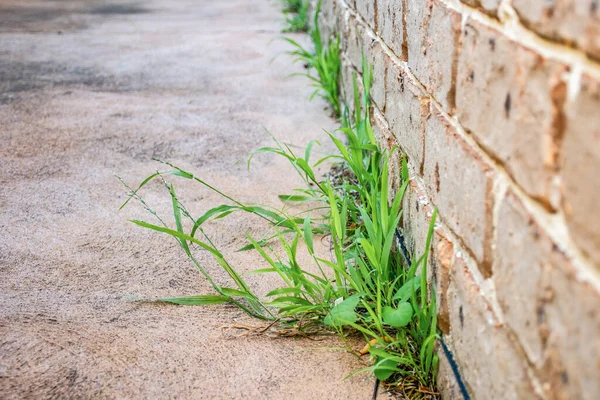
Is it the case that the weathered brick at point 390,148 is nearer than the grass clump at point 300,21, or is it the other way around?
the weathered brick at point 390,148

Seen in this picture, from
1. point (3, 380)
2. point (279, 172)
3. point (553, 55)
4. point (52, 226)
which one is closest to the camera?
point (553, 55)

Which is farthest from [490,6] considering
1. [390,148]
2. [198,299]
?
[198,299]

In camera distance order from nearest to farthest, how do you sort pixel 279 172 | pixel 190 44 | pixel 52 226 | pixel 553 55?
pixel 553 55, pixel 52 226, pixel 279 172, pixel 190 44

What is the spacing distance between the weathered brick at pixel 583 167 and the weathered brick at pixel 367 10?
1478 millimetres

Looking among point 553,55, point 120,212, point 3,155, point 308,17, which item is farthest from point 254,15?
point 553,55

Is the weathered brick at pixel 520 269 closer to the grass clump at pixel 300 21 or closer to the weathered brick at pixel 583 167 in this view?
the weathered brick at pixel 583 167

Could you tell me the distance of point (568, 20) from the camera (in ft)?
2.29

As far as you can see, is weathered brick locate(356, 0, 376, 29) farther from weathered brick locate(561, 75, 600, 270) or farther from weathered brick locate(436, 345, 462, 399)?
weathered brick locate(561, 75, 600, 270)

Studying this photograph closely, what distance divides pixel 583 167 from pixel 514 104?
0.21 metres

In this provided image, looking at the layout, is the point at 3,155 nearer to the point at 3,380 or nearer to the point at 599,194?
the point at 3,380

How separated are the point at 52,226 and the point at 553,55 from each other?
5.94ft

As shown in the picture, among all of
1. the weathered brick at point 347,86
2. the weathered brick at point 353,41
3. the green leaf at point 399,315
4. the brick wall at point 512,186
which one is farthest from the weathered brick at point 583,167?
the weathered brick at point 347,86

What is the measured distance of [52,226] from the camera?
2.10m

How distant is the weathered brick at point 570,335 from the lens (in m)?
0.67
